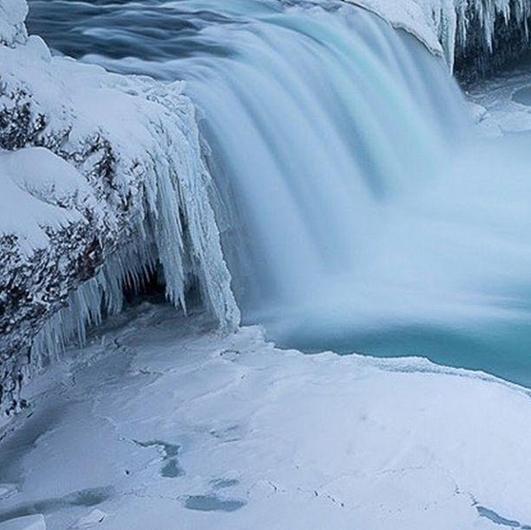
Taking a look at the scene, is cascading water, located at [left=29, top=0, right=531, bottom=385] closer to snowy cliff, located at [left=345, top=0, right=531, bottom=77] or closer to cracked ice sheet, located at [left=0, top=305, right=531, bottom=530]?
snowy cliff, located at [left=345, top=0, right=531, bottom=77]

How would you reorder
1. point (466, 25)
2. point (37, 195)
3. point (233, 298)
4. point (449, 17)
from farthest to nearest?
point (466, 25), point (449, 17), point (233, 298), point (37, 195)

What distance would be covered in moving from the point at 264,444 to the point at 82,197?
108cm

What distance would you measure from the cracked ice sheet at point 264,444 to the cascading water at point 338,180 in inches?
22.5

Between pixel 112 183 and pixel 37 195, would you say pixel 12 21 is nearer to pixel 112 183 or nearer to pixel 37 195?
pixel 112 183

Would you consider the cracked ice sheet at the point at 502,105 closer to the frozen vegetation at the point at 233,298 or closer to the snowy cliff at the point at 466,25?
the snowy cliff at the point at 466,25

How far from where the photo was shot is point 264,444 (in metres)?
3.19

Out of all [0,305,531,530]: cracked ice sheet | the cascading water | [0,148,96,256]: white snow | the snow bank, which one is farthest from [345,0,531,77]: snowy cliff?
[0,148,96,256]: white snow

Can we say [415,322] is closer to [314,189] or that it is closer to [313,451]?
[314,189]

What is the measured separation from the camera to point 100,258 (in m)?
3.15

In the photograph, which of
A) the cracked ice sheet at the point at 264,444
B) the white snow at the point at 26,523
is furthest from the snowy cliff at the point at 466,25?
the white snow at the point at 26,523

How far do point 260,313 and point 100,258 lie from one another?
1475 millimetres

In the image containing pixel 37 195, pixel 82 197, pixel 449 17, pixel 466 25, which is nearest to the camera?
pixel 37 195

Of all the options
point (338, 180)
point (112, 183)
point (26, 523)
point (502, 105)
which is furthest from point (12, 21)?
point (502, 105)

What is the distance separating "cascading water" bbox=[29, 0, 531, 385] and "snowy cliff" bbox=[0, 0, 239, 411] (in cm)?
47
